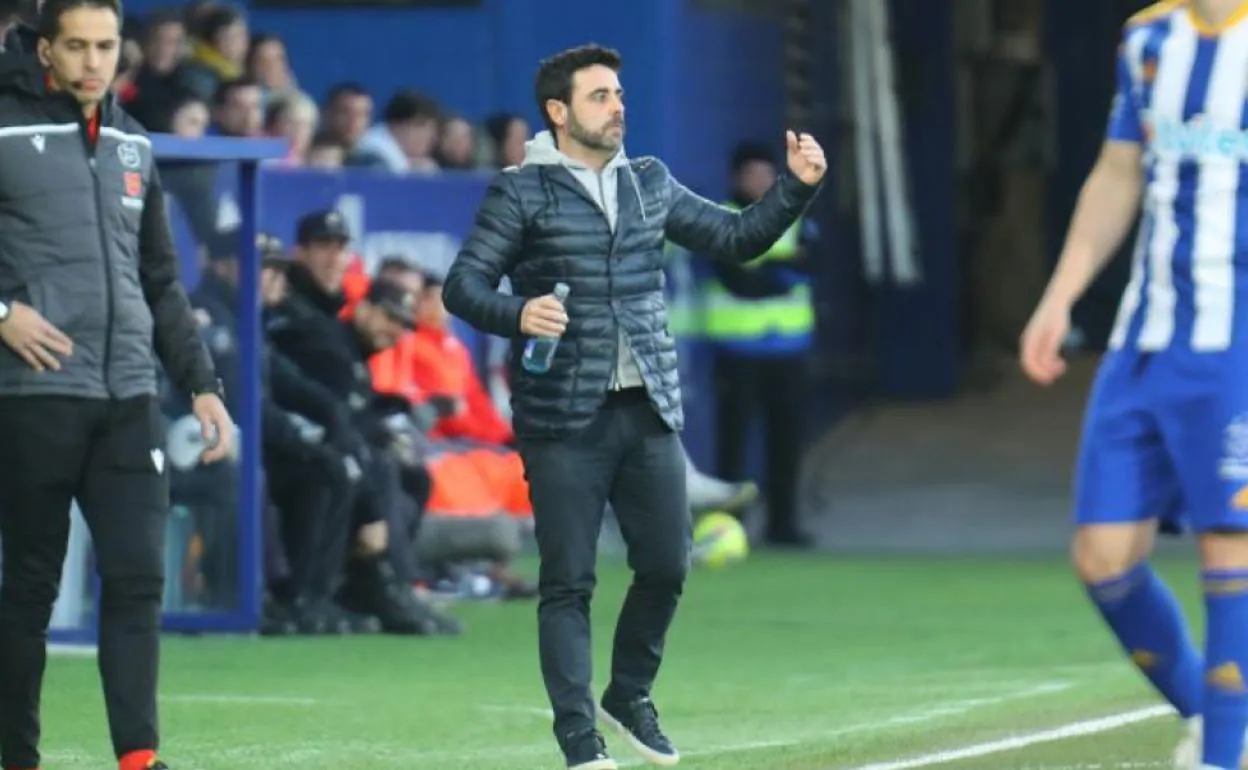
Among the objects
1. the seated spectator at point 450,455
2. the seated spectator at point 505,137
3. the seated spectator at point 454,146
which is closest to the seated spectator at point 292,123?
the seated spectator at point 454,146

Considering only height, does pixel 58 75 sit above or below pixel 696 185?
above

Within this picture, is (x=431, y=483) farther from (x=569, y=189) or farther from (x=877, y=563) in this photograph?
(x=569, y=189)

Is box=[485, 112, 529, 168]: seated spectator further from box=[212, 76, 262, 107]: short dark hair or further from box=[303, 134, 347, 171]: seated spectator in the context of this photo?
box=[212, 76, 262, 107]: short dark hair

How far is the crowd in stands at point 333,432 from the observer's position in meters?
14.4

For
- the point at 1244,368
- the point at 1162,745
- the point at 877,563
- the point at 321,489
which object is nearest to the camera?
the point at 1244,368

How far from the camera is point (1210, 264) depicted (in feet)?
25.6

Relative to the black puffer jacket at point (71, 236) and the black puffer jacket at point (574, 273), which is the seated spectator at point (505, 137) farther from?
the black puffer jacket at point (71, 236)

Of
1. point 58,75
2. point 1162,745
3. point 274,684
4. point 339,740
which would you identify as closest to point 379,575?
point 274,684

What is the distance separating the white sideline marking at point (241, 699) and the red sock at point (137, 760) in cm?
287

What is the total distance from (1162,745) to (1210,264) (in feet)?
9.09

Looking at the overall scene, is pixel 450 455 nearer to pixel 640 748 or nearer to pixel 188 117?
pixel 188 117

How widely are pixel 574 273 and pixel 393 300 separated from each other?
20.4ft

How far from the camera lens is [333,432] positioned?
1450 cm

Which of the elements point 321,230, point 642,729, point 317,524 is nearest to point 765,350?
point 321,230
